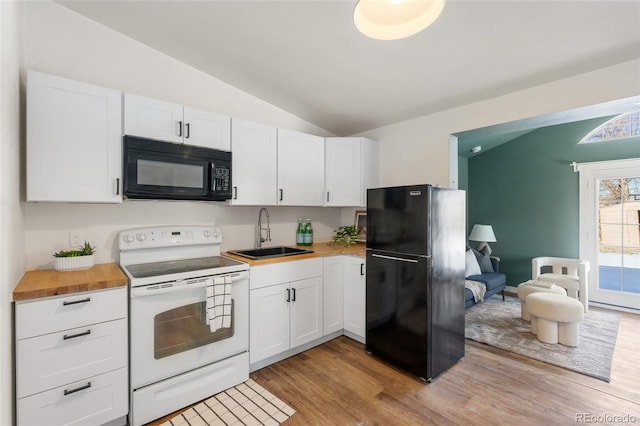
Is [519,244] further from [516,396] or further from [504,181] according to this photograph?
[516,396]

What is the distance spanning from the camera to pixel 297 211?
352 centimetres

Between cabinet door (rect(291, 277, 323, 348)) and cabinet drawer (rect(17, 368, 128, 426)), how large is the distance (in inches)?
50.9

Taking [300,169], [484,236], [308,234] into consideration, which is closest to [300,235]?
[308,234]

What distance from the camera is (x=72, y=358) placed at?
1.63 m

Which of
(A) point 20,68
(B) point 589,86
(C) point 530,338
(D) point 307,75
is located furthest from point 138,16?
(C) point 530,338

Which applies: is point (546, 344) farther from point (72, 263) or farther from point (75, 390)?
point (72, 263)

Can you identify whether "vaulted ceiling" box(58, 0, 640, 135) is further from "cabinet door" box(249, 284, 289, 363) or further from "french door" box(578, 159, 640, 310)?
"french door" box(578, 159, 640, 310)

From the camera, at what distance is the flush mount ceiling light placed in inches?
61.4

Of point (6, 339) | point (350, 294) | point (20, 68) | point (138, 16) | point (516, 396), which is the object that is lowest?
point (516, 396)

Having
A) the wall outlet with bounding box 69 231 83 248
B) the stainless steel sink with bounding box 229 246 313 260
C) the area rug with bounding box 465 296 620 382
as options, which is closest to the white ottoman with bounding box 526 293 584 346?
the area rug with bounding box 465 296 620 382

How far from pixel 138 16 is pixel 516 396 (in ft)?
12.7

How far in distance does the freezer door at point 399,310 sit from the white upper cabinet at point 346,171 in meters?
0.94

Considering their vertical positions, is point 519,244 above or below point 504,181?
below

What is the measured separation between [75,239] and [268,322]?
1.59m
